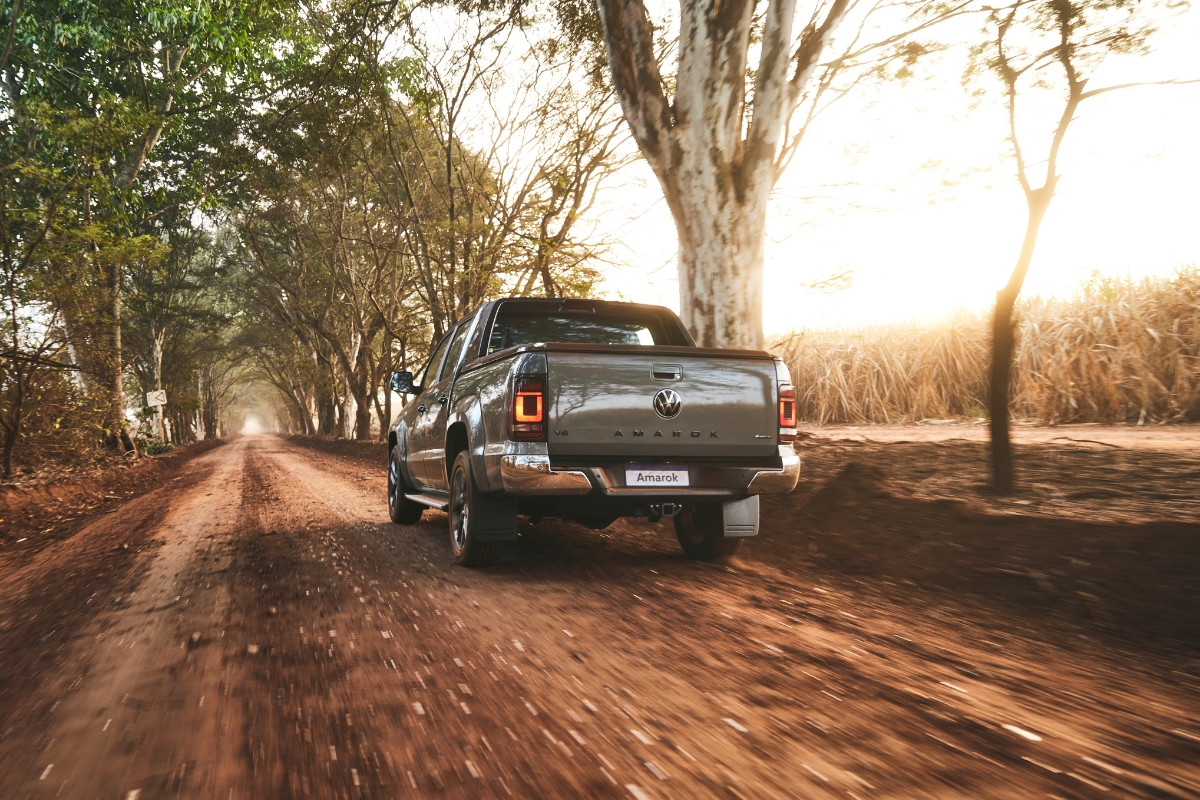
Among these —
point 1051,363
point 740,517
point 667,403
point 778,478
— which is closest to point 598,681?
point 667,403

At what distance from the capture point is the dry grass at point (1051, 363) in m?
7.83

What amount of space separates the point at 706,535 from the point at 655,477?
47.2 inches

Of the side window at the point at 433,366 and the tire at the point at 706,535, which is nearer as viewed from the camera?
the tire at the point at 706,535

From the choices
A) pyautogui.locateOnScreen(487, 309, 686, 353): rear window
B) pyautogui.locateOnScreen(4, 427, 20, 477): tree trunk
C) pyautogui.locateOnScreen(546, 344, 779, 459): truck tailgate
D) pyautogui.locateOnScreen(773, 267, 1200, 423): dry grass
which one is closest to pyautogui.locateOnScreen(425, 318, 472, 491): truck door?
pyautogui.locateOnScreen(487, 309, 686, 353): rear window

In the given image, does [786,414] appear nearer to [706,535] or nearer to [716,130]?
[706,535]

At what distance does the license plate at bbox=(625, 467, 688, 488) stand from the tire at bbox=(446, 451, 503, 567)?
115 centimetres

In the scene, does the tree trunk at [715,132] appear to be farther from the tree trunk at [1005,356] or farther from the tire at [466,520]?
the tire at [466,520]

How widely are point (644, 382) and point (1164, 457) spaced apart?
4.37 meters

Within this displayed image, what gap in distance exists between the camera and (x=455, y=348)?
685cm

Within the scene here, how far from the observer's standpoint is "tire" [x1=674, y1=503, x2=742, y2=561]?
542 cm

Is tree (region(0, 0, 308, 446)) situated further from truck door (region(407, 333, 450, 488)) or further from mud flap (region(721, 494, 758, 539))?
mud flap (region(721, 494, 758, 539))

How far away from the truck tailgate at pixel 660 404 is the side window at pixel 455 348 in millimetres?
2214

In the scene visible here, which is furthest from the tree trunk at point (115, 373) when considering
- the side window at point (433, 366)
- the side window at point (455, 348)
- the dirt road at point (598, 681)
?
the dirt road at point (598, 681)

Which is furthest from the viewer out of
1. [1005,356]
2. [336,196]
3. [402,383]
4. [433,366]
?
[336,196]
